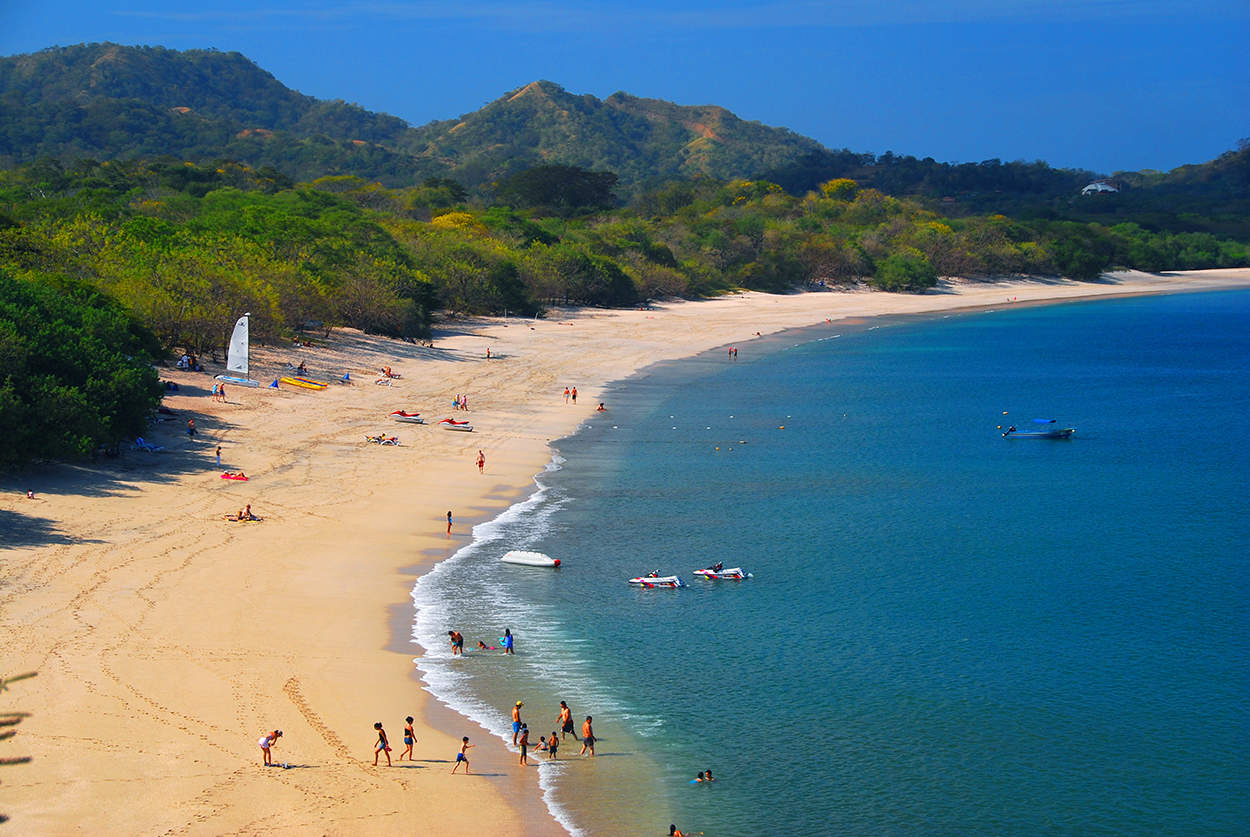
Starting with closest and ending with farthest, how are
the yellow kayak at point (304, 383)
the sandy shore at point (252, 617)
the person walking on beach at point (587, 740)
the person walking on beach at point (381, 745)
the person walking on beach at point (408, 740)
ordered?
the sandy shore at point (252, 617) → the person walking on beach at point (381, 745) → the person walking on beach at point (408, 740) → the person walking on beach at point (587, 740) → the yellow kayak at point (304, 383)

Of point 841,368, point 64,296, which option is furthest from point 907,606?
point 841,368

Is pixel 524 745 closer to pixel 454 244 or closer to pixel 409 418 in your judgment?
pixel 409 418

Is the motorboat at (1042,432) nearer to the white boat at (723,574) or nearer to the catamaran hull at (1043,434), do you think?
the catamaran hull at (1043,434)

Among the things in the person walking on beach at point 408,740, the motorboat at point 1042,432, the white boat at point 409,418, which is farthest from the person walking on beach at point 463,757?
the motorboat at point 1042,432

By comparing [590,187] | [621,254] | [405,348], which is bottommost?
Result: [405,348]

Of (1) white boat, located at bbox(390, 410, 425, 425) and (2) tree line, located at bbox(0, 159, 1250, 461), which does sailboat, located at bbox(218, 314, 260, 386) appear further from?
(1) white boat, located at bbox(390, 410, 425, 425)

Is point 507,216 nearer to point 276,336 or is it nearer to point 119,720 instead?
point 276,336
